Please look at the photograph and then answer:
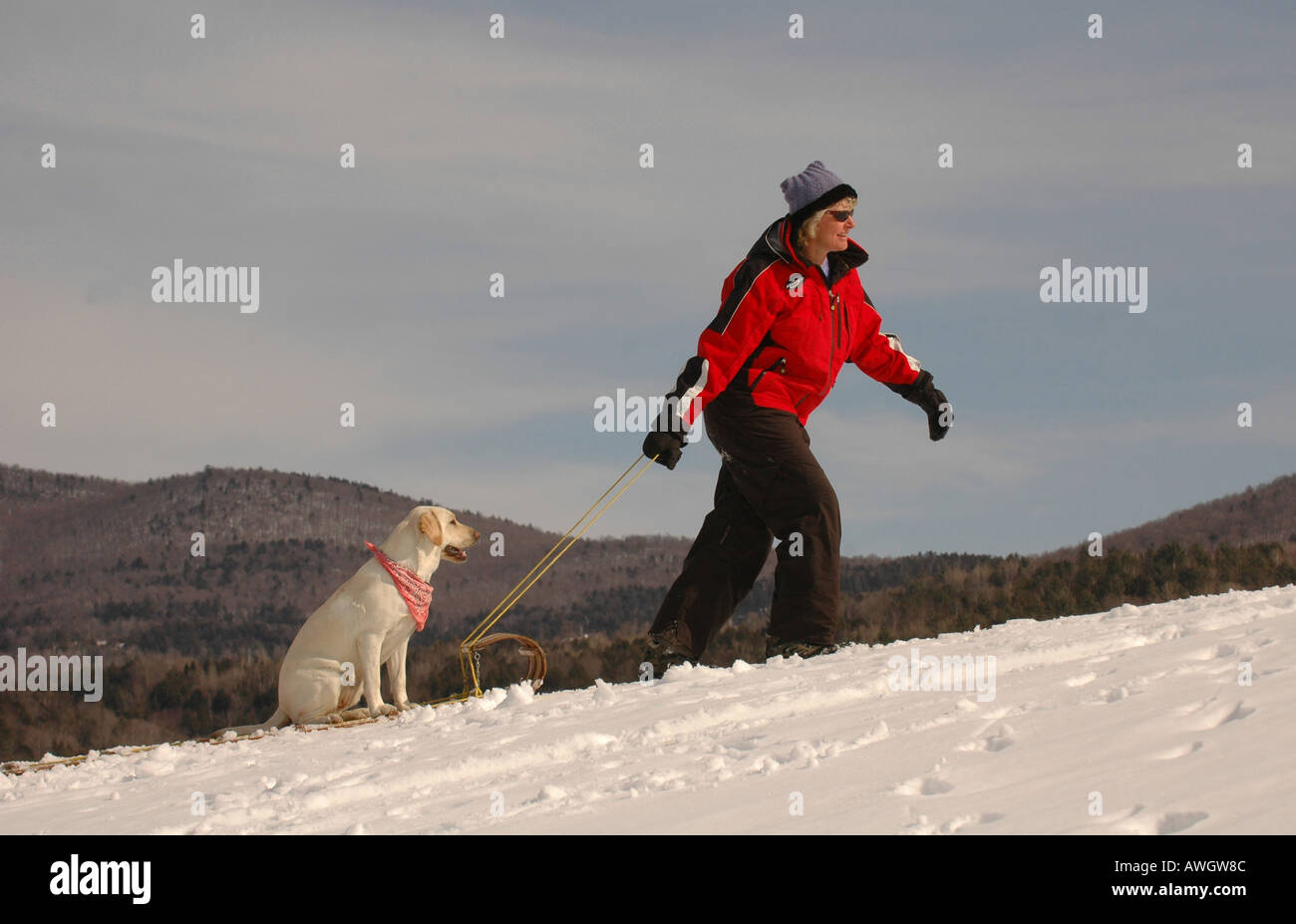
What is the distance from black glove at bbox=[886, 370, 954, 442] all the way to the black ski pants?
105 cm

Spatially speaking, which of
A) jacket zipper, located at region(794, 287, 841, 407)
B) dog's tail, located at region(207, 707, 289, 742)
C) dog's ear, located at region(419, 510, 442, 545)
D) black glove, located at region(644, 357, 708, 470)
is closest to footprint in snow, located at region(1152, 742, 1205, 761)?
black glove, located at region(644, 357, 708, 470)

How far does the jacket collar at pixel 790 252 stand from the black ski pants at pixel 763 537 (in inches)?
31.6

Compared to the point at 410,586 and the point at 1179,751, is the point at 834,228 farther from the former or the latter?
the point at 1179,751

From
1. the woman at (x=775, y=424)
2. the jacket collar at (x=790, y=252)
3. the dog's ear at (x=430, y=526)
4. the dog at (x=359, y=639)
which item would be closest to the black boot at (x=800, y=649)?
the woman at (x=775, y=424)

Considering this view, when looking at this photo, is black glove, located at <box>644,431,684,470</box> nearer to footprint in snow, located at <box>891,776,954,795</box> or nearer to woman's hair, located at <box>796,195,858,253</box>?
woman's hair, located at <box>796,195,858,253</box>

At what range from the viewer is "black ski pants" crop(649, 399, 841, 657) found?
7.25 m

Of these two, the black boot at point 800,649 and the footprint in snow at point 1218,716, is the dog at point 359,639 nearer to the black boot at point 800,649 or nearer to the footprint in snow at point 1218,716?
the black boot at point 800,649

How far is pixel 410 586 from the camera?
712 cm

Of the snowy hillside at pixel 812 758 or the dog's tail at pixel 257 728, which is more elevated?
the snowy hillside at pixel 812 758

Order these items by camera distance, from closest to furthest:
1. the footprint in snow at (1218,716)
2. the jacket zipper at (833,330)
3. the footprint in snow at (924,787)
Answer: the footprint in snow at (924,787) → the footprint in snow at (1218,716) → the jacket zipper at (833,330)

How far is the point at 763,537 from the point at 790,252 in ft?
5.17

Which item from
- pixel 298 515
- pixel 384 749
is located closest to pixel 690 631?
pixel 384 749

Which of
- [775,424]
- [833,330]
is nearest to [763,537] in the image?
[775,424]

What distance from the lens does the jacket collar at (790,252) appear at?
24.2 ft
